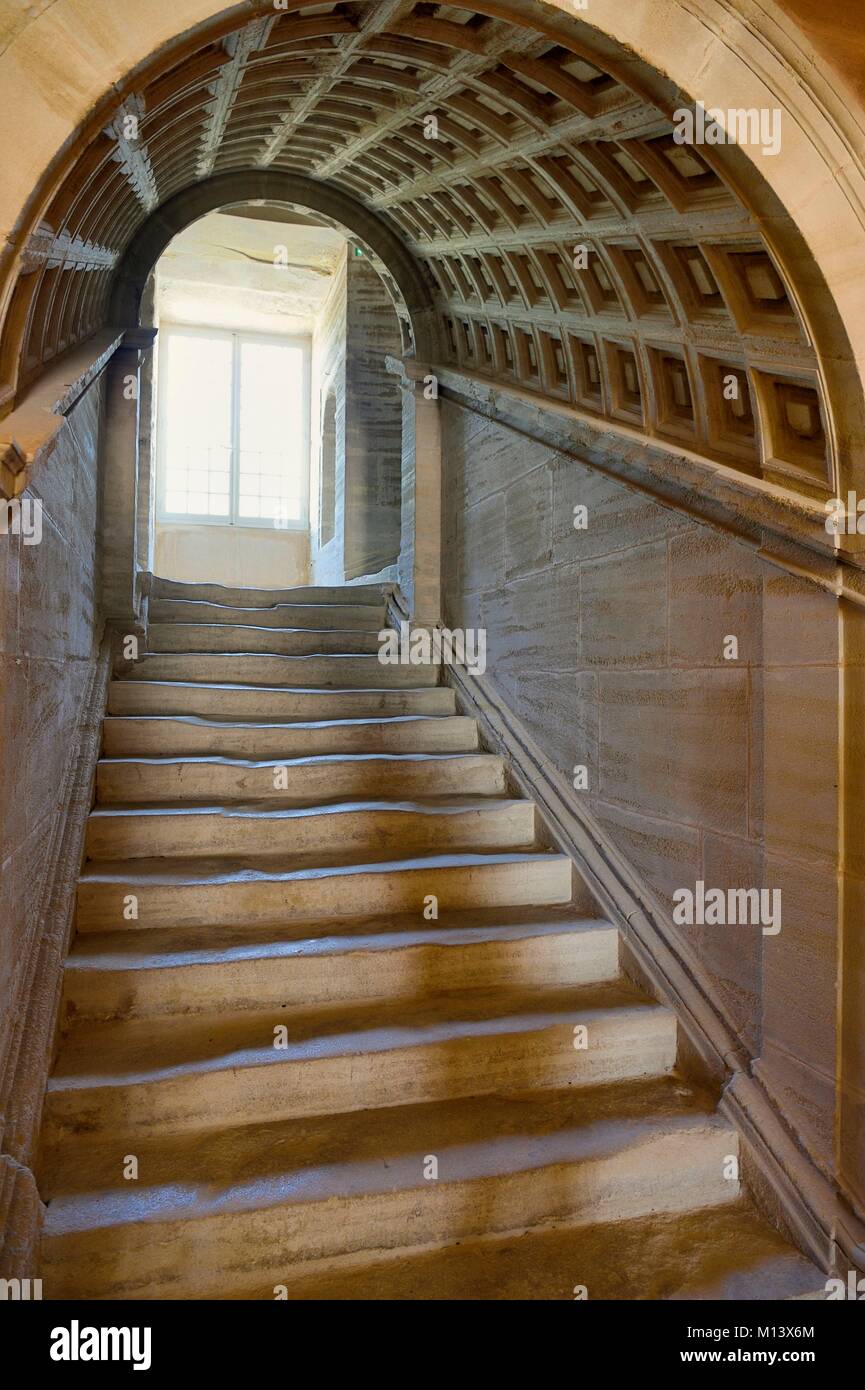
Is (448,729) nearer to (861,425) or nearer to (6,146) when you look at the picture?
(861,425)

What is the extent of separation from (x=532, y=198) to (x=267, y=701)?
2.43 metres

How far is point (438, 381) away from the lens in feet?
15.9

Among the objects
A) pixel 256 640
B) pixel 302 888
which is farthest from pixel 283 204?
pixel 302 888

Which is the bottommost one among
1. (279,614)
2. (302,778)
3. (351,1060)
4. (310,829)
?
(351,1060)

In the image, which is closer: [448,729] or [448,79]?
[448,79]

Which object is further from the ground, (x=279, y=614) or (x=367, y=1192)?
(x=279, y=614)

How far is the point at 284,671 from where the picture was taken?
14.8 feet

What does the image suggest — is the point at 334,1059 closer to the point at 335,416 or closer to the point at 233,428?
the point at 335,416

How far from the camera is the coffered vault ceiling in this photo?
2.21 metres

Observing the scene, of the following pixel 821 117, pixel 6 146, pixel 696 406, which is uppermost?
pixel 821 117

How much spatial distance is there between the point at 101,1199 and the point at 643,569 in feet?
8.17

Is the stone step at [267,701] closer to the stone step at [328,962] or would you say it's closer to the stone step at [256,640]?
the stone step at [256,640]

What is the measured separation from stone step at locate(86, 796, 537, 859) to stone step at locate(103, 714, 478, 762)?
1.32 ft

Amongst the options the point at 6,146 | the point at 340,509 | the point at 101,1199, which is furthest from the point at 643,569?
the point at 340,509
